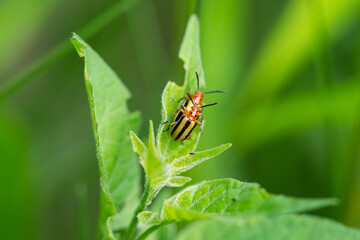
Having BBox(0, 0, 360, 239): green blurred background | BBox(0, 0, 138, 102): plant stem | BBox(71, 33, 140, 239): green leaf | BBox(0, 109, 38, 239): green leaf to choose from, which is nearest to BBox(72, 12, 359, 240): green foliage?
BBox(71, 33, 140, 239): green leaf

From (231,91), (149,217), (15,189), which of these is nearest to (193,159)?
(149,217)

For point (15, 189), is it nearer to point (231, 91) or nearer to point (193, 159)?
point (193, 159)

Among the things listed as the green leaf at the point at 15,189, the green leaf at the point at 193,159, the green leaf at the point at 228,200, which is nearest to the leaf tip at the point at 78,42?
the green leaf at the point at 193,159

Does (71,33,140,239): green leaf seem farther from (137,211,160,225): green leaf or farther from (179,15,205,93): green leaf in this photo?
(179,15,205,93): green leaf

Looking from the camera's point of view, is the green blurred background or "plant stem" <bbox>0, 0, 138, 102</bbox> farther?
A: the green blurred background

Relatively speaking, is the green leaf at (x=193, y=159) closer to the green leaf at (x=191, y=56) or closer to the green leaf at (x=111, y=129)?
the green leaf at (x=111, y=129)

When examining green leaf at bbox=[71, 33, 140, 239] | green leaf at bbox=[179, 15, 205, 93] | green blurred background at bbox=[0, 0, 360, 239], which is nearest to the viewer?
green leaf at bbox=[71, 33, 140, 239]
